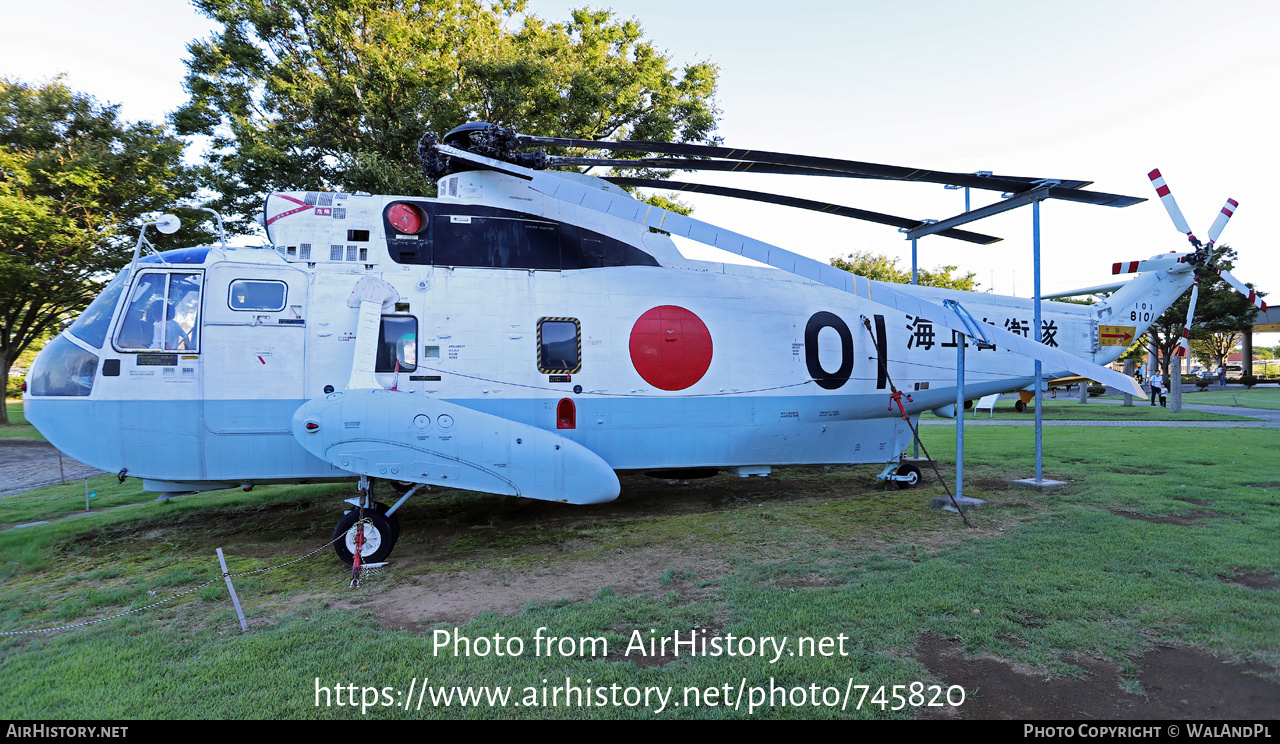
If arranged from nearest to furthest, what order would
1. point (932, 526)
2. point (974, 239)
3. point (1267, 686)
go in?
point (1267, 686), point (932, 526), point (974, 239)

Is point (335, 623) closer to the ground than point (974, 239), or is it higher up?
closer to the ground

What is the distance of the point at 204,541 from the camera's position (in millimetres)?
7750

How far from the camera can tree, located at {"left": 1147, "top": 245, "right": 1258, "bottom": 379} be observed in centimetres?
3894

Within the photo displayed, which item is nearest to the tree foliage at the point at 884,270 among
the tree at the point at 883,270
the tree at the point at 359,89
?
the tree at the point at 883,270

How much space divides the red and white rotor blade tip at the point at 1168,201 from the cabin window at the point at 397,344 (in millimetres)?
13365

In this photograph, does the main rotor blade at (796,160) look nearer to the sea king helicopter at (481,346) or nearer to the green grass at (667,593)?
the sea king helicopter at (481,346)

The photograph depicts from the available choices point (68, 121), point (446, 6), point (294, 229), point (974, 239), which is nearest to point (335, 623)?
point (294, 229)

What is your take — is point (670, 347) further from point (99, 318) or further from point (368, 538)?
point (99, 318)

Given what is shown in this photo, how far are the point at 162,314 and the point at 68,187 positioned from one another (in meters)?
20.8

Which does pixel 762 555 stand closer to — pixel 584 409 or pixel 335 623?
pixel 584 409

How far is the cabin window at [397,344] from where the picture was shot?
7.15 m

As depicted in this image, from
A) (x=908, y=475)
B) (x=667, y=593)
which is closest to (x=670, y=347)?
(x=667, y=593)

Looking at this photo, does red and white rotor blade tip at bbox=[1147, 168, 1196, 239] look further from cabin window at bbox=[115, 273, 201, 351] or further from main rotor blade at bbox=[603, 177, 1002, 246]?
cabin window at bbox=[115, 273, 201, 351]

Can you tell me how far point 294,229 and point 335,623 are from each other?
4991mm
